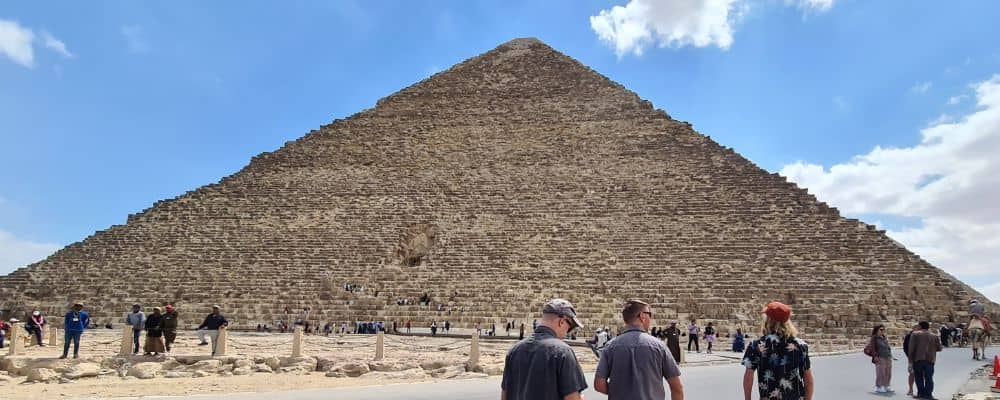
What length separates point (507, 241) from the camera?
23.1 metres

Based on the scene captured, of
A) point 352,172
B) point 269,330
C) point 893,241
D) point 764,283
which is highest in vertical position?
point 352,172

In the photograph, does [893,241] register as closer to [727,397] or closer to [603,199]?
[603,199]

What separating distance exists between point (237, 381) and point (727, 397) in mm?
5309

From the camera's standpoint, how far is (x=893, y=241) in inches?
841

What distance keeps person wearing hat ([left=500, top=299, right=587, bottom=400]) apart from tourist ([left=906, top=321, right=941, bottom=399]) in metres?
5.06

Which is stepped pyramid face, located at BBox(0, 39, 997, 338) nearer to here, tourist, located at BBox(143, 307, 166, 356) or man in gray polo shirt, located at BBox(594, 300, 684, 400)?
tourist, located at BBox(143, 307, 166, 356)

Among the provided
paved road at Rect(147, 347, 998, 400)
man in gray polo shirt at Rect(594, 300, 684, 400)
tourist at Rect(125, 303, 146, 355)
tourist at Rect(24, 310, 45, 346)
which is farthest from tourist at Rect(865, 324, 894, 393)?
tourist at Rect(24, 310, 45, 346)

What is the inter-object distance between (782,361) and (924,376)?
13.1 feet

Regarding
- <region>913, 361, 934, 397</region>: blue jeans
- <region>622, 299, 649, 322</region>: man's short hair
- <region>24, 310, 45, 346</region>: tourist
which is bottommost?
<region>24, 310, 45, 346</region>: tourist

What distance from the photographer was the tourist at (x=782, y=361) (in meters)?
3.70

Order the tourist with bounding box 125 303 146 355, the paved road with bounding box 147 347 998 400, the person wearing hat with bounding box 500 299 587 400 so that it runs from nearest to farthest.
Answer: the person wearing hat with bounding box 500 299 587 400
the paved road with bounding box 147 347 998 400
the tourist with bounding box 125 303 146 355

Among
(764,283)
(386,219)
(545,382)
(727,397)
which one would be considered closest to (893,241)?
(764,283)

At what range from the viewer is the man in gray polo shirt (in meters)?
3.33

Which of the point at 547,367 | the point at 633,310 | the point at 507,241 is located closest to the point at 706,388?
the point at 633,310
